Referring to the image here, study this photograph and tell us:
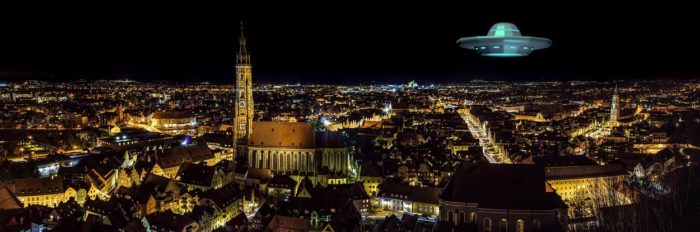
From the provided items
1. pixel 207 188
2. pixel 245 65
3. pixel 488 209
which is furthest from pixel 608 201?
pixel 245 65

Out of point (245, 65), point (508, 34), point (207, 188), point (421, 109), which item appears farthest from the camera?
point (421, 109)

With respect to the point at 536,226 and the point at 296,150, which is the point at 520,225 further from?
the point at 296,150

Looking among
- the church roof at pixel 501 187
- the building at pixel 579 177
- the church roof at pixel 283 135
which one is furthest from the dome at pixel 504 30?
the church roof at pixel 283 135

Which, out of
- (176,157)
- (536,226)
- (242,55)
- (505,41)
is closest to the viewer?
(505,41)

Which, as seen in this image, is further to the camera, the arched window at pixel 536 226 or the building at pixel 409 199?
the building at pixel 409 199

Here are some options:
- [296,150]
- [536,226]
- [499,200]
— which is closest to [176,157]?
[296,150]

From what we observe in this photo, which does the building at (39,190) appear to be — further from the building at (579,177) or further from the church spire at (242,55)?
the building at (579,177)

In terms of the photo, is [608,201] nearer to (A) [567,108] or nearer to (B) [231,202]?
(B) [231,202]
